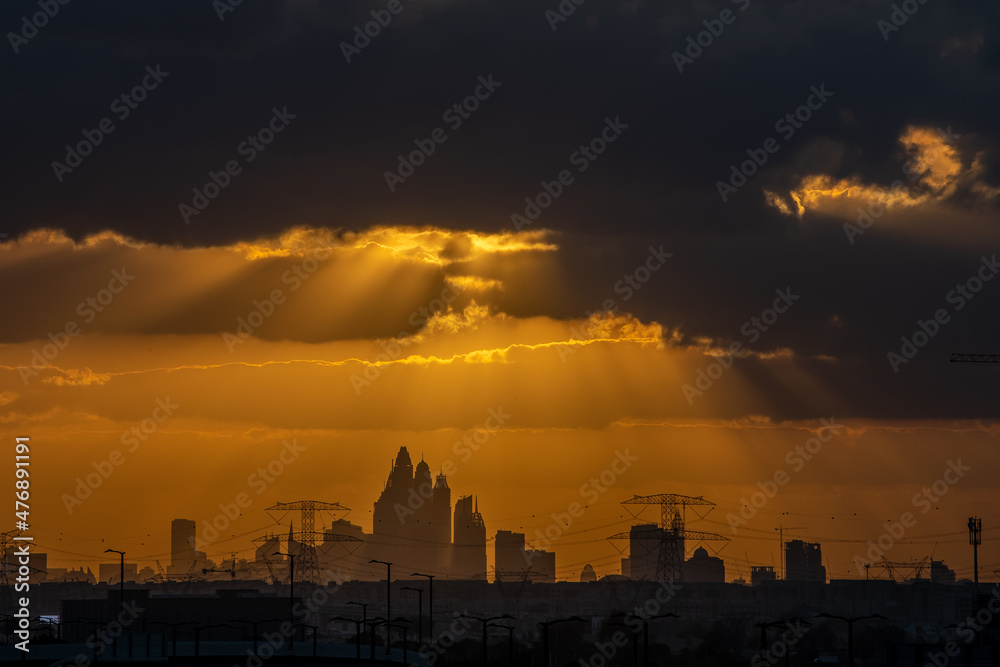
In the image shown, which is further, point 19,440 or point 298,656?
point 298,656

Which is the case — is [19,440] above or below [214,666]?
above

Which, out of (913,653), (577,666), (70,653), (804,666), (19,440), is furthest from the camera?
(804,666)

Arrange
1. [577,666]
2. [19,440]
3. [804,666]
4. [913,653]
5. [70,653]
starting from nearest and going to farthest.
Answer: [19,440]
[913,653]
[70,653]
[577,666]
[804,666]

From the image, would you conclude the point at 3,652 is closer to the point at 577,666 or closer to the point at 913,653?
the point at 577,666

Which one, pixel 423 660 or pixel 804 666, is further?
pixel 804 666

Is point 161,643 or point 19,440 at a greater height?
point 19,440

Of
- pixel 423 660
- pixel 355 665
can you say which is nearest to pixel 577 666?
pixel 423 660

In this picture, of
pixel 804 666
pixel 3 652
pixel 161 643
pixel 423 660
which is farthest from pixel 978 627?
pixel 3 652

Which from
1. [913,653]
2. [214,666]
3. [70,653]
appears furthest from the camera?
[70,653]

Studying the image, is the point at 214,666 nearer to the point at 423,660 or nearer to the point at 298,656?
the point at 298,656
